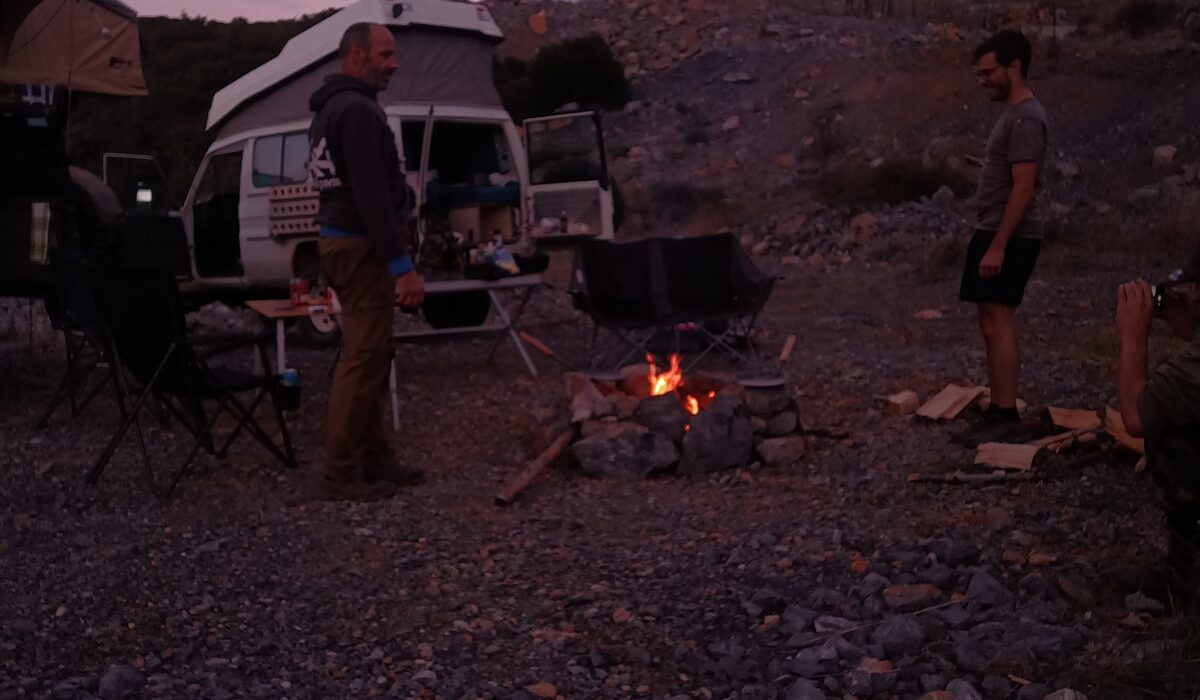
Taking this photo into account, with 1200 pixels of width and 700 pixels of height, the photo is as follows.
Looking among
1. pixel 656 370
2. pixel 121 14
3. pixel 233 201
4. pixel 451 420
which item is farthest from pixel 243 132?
pixel 656 370

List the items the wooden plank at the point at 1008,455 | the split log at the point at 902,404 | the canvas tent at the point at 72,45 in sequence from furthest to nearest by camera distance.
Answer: the canvas tent at the point at 72,45 < the split log at the point at 902,404 < the wooden plank at the point at 1008,455

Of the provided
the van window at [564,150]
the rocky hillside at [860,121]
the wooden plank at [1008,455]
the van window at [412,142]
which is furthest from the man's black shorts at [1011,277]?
the rocky hillside at [860,121]

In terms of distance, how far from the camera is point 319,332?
871cm

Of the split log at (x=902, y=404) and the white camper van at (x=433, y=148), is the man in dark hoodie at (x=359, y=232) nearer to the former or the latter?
the split log at (x=902, y=404)

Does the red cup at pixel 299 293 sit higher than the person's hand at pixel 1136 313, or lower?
lower

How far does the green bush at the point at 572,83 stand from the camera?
24.0m

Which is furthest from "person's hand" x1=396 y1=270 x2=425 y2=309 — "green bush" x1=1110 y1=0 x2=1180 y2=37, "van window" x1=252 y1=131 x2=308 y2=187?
"green bush" x1=1110 y1=0 x2=1180 y2=37

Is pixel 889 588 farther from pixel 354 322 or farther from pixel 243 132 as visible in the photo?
pixel 243 132

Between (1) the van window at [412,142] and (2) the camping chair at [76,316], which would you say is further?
(1) the van window at [412,142]

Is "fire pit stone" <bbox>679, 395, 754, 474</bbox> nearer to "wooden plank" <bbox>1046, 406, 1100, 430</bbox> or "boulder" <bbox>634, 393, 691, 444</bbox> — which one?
"boulder" <bbox>634, 393, 691, 444</bbox>

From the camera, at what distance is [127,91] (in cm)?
890

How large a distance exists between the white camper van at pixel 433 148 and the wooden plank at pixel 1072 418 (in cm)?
392

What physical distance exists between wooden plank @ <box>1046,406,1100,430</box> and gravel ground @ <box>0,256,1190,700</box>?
0.44 meters

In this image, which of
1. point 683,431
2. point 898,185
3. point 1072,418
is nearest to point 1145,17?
point 898,185
